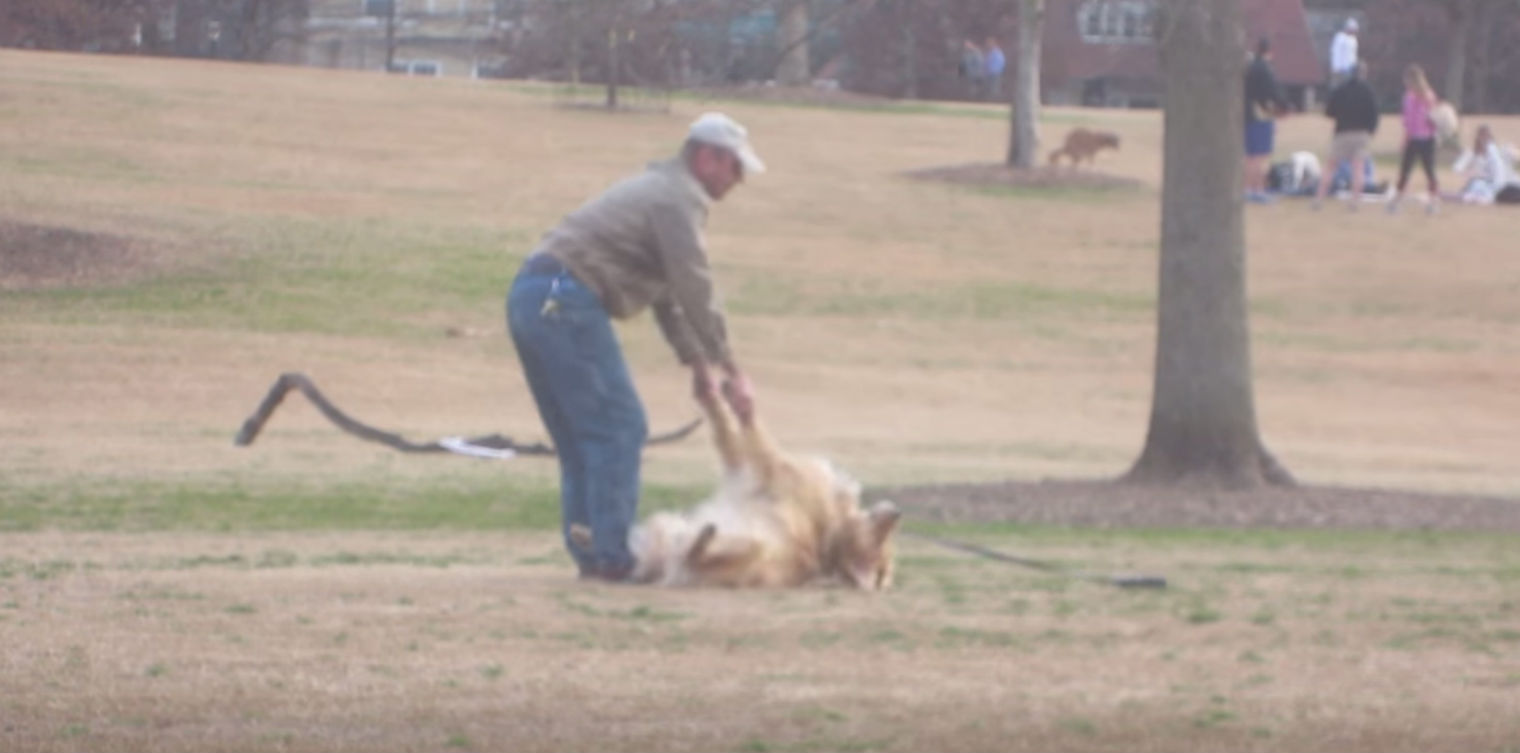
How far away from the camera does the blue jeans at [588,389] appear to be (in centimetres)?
849

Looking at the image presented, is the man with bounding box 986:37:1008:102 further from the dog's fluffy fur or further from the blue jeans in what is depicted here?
the blue jeans

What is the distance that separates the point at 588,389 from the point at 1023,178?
94.7ft

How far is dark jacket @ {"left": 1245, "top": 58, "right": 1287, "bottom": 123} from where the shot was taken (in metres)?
28.5

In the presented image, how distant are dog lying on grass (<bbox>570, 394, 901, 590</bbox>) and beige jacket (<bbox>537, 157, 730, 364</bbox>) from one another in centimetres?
36

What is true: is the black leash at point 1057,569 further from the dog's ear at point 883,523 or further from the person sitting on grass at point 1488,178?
the person sitting on grass at point 1488,178

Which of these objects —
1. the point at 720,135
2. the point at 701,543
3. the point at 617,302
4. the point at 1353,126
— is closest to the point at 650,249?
the point at 617,302

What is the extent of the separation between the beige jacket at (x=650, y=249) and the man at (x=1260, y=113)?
17112 millimetres

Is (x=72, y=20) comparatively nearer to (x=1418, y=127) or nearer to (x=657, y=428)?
(x=657, y=428)

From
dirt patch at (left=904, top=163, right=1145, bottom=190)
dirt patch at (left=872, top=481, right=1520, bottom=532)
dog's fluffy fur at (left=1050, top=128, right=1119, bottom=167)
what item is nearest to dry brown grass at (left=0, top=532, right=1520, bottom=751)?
dirt patch at (left=872, top=481, right=1520, bottom=532)

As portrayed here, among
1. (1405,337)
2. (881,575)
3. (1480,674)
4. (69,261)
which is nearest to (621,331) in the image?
(69,261)

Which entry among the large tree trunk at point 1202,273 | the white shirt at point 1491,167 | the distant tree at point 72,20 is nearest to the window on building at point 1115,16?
the large tree trunk at point 1202,273

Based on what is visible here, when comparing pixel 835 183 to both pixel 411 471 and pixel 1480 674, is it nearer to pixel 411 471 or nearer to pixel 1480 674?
pixel 411 471

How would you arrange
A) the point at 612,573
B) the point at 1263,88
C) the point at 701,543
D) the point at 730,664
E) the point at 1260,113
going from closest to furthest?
1. the point at 730,664
2. the point at 701,543
3. the point at 612,573
4. the point at 1263,88
5. the point at 1260,113

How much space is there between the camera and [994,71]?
152 feet
